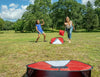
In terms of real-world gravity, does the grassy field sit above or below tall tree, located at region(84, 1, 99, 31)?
below

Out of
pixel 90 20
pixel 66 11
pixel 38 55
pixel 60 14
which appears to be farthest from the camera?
pixel 90 20

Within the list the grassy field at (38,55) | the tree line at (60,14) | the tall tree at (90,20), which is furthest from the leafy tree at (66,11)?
the grassy field at (38,55)

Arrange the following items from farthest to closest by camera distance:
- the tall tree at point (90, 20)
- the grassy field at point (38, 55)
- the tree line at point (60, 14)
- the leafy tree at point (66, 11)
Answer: the tall tree at point (90, 20)
the leafy tree at point (66, 11)
the tree line at point (60, 14)
the grassy field at point (38, 55)

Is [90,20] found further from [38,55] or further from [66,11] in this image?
[38,55]

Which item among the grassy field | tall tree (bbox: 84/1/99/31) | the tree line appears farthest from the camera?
tall tree (bbox: 84/1/99/31)

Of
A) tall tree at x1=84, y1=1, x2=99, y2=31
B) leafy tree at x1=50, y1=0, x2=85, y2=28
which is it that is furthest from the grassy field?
tall tree at x1=84, y1=1, x2=99, y2=31

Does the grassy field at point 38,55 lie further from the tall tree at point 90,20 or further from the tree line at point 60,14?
the tall tree at point 90,20

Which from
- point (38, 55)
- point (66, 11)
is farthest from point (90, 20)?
point (38, 55)

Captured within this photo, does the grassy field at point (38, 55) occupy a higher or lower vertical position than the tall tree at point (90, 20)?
lower

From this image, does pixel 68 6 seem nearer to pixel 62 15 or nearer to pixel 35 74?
pixel 62 15

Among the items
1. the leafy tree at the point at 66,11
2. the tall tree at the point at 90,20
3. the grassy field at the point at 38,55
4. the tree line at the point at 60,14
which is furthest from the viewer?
the tall tree at the point at 90,20

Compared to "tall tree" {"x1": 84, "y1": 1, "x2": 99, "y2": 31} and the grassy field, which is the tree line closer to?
"tall tree" {"x1": 84, "y1": 1, "x2": 99, "y2": 31}

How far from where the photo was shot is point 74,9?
45531 mm

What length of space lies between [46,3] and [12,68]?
162ft
